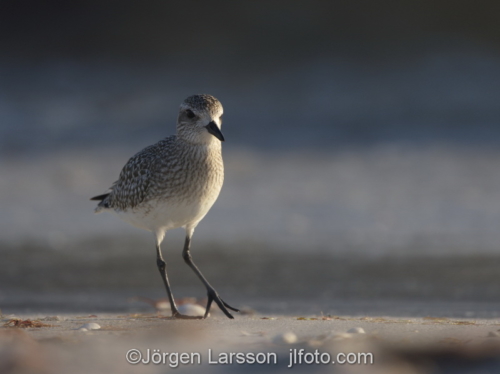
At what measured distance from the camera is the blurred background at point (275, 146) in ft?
22.4

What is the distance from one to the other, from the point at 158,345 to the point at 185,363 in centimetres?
34

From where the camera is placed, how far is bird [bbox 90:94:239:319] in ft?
16.7

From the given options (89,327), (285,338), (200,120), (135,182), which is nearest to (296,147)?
(135,182)

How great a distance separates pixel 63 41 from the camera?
1903cm

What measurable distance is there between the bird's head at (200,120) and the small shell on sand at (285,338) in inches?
68.3

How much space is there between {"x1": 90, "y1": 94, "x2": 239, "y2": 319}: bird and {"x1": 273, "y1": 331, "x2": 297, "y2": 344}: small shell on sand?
1356 mm

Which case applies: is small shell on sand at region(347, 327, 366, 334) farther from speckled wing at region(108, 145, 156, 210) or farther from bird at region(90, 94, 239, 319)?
speckled wing at region(108, 145, 156, 210)

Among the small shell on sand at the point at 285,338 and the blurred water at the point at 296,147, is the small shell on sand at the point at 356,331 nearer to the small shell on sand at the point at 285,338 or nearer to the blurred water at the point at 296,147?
the small shell on sand at the point at 285,338

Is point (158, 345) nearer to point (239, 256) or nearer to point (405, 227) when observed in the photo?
point (239, 256)

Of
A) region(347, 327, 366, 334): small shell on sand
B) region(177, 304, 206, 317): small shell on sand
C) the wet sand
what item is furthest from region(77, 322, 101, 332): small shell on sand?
region(347, 327, 366, 334): small shell on sand

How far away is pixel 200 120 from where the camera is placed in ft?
16.8

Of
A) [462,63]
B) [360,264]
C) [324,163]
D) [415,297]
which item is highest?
[462,63]

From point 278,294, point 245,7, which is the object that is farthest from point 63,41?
point 278,294

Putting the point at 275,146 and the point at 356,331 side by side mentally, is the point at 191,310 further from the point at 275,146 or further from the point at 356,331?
the point at 275,146
